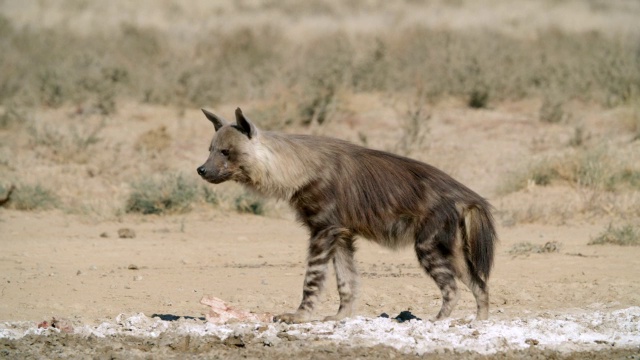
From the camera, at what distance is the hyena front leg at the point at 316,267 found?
7996 mm

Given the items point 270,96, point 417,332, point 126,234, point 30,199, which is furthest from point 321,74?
point 417,332

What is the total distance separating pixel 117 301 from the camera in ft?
29.4

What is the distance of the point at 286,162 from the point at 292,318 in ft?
3.64

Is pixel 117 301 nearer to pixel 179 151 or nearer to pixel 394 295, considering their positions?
pixel 394 295

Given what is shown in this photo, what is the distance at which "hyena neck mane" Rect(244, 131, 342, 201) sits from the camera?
8.07 meters

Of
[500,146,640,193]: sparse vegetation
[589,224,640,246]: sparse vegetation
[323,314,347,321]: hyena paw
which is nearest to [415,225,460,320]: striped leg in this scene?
[323,314,347,321]: hyena paw

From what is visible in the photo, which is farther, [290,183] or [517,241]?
[517,241]

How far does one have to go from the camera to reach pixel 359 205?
8.04 m

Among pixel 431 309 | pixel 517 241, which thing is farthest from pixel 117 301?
pixel 517 241

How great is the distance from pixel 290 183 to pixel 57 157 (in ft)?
28.5

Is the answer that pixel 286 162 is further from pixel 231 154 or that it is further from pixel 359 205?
pixel 359 205

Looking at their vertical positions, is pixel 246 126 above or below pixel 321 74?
below

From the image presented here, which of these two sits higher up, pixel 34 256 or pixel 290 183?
pixel 290 183

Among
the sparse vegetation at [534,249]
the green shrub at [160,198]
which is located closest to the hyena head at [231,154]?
the sparse vegetation at [534,249]
